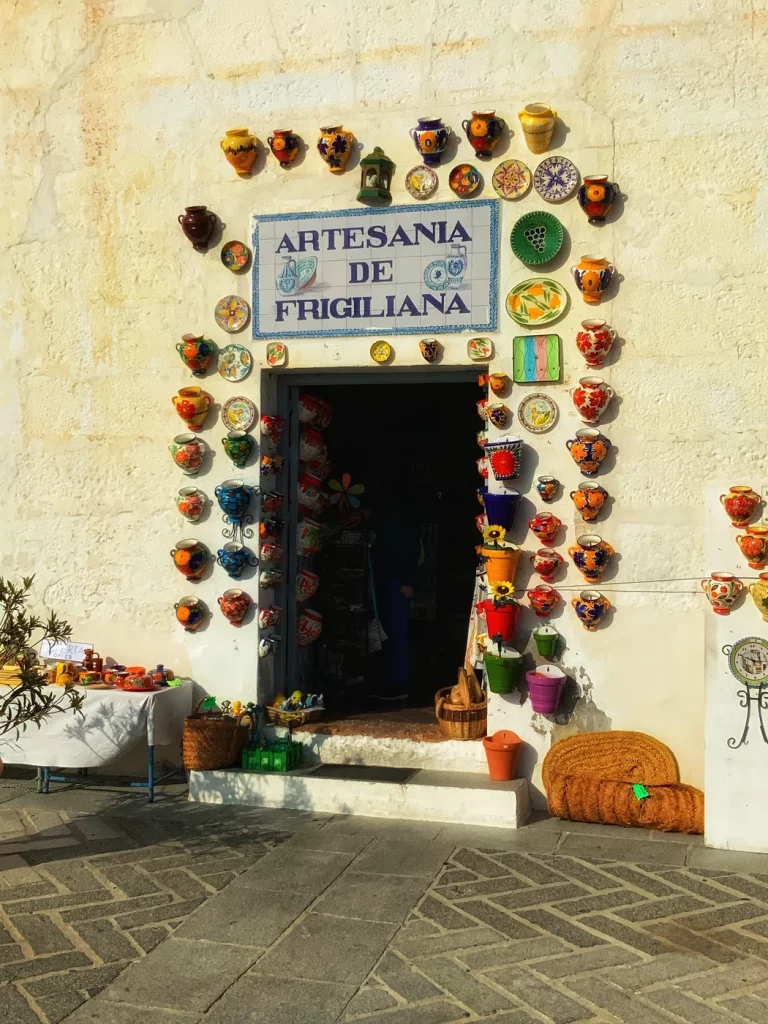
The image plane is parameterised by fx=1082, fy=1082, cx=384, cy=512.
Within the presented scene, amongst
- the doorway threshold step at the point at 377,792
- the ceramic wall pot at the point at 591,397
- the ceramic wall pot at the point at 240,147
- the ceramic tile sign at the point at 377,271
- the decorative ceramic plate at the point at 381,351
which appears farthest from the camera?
the ceramic wall pot at the point at 240,147

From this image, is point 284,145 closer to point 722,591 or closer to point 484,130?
point 484,130

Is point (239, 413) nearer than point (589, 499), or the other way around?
point (589, 499)

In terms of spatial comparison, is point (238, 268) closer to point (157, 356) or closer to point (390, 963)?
point (157, 356)

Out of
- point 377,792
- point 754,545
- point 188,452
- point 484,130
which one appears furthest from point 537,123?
point 377,792

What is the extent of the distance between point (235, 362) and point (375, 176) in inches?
56.6

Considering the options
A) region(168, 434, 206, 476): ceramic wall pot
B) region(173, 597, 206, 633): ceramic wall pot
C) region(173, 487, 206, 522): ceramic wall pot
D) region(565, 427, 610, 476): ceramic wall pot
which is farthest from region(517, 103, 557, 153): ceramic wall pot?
region(173, 597, 206, 633): ceramic wall pot

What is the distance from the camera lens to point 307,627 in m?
7.30

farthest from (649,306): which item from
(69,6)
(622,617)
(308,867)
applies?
(69,6)

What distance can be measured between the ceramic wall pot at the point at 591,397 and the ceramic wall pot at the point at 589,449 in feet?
0.26

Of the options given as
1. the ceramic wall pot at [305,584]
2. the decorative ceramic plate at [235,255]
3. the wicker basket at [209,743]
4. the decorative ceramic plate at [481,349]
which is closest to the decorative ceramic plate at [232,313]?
the decorative ceramic plate at [235,255]

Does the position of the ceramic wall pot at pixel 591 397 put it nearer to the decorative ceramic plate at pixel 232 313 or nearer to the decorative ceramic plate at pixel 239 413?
→ the decorative ceramic plate at pixel 239 413

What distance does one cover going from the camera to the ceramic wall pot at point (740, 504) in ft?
18.6

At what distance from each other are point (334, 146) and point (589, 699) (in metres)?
3.61

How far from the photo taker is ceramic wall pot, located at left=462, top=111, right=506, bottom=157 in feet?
20.4
